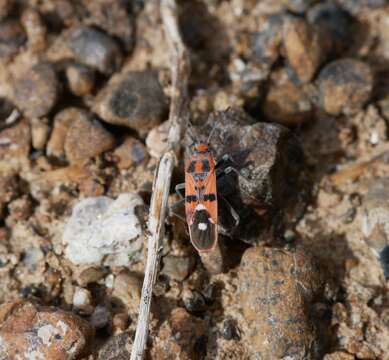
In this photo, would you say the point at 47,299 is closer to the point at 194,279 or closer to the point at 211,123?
the point at 194,279

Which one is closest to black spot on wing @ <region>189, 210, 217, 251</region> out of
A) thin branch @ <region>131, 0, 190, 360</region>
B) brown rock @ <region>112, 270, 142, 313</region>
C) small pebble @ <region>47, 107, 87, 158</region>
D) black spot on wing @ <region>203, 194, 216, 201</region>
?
black spot on wing @ <region>203, 194, 216, 201</region>

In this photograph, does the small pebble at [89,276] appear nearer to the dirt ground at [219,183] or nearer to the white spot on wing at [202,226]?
the dirt ground at [219,183]

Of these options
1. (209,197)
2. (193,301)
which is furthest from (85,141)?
(193,301)

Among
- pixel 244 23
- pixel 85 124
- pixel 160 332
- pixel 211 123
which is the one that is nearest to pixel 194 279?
pixel 160 332

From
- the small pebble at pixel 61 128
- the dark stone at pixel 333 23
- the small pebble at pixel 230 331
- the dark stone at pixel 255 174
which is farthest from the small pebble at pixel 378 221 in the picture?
the small pebble at pixel 61 128

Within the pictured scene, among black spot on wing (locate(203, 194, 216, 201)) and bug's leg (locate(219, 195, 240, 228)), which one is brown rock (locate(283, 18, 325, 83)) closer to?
bug's leg (locate(219, 195, 240, 228))

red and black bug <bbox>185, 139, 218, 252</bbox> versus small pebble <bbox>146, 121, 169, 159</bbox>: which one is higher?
small pebble <bbox>146, 121, 169, 159</bbox>
